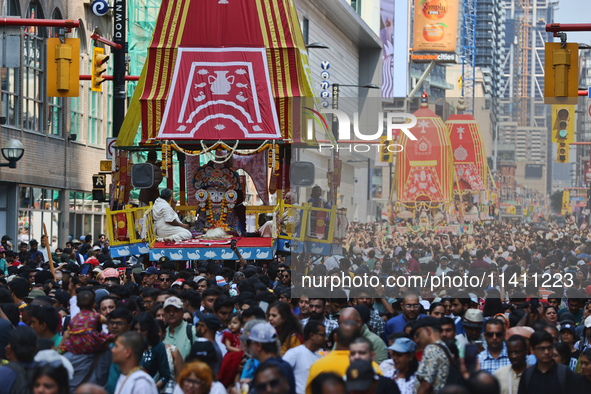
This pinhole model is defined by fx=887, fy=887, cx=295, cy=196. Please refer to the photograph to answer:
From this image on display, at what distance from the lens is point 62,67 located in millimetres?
14906

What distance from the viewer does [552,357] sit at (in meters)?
7.07

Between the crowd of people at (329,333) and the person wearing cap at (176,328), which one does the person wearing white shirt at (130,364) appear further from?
the person wearing cap at (176,328)

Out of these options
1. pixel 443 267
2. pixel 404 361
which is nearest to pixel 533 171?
pixel 443 267

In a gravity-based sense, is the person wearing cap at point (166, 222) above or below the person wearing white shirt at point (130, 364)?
above

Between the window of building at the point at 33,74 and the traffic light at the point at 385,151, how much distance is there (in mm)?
20136

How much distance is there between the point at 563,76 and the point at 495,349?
7869 mm

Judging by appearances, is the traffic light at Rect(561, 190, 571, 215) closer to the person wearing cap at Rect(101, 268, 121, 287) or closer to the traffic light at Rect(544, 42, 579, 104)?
the traffic light at Rect(544, 42, 579, 104)

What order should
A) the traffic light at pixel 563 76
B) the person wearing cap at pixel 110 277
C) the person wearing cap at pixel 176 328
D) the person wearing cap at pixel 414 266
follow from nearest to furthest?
1. the person wearing cap at pixel 176 328
2. the person wearing cap at pixel 414 266
3. the person wearing cap at pixel 110 277
4. the traffic light at pixel 563 76

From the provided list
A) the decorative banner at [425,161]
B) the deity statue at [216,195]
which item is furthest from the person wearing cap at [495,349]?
the deity statue at [216,195]

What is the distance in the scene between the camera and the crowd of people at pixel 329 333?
6129mm

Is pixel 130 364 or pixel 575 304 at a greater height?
pixel 130 364

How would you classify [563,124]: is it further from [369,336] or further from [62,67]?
[369,336]

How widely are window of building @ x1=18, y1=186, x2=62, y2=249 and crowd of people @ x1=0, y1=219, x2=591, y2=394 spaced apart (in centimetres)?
1847

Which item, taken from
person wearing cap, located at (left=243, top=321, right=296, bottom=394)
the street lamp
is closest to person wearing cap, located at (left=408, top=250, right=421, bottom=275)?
person wearing cap, located at (left=243, top=321, right=296, bottom=394)
